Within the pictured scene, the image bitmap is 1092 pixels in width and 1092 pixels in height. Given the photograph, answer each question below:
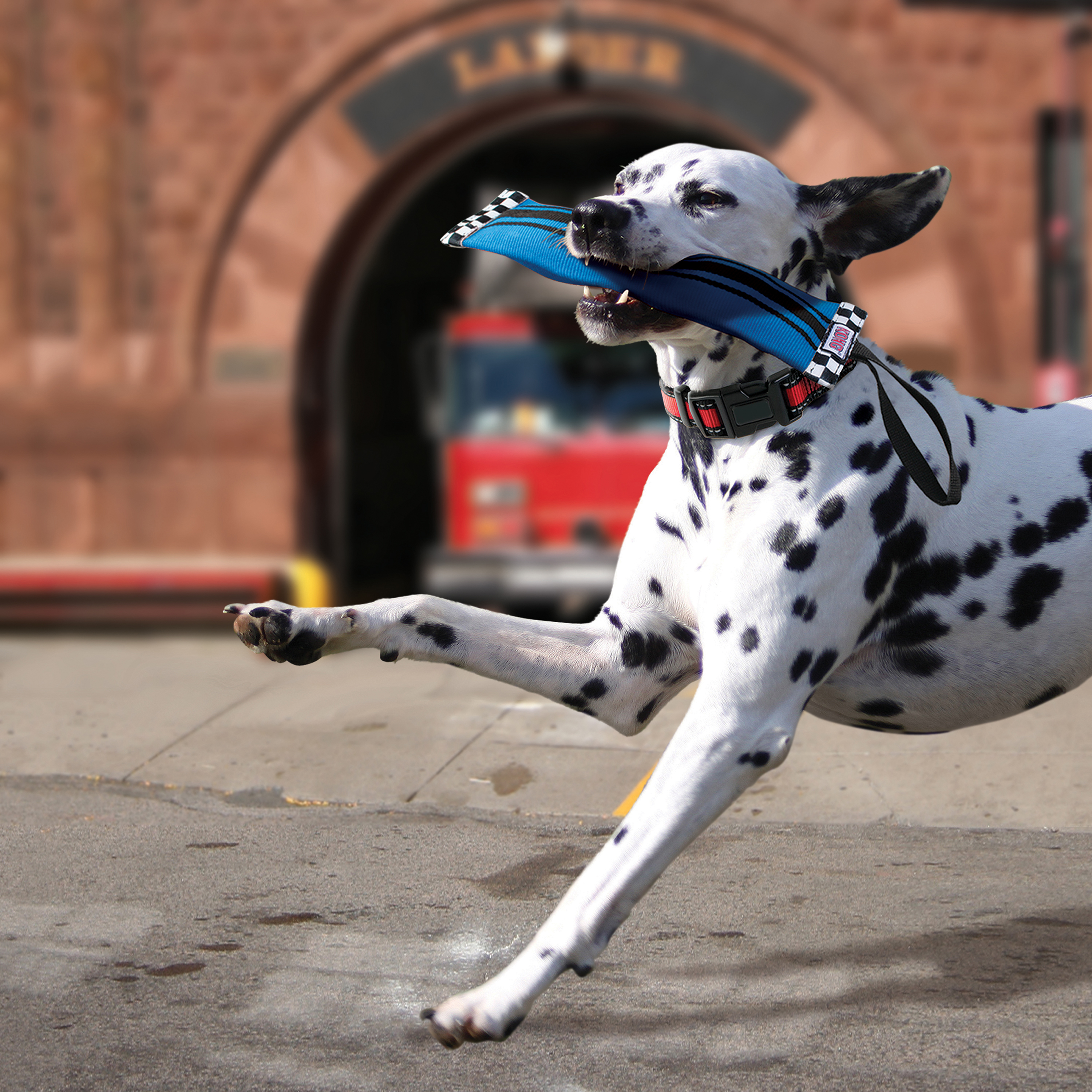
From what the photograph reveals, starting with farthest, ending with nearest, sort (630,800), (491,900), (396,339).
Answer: (396,339)
(630,800)
(491,900)

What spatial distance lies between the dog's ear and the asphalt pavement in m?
1.98

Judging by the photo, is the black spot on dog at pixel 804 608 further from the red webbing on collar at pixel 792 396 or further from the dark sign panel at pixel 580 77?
the dark sign panel at pixel 580 77

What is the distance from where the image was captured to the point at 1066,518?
388 cm

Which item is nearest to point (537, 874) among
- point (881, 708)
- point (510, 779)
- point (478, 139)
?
point (510, 779)

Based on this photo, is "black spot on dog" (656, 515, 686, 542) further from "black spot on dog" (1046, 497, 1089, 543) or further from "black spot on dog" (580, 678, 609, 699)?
"black spot on dog" (1046, 497, 1089, 543)

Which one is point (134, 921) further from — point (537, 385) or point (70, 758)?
point (537, 385)

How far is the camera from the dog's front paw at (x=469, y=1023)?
3350 millimetres

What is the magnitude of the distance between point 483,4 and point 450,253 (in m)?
5.02

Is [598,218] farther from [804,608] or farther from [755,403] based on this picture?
[804,608]

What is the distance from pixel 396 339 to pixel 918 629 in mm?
13080

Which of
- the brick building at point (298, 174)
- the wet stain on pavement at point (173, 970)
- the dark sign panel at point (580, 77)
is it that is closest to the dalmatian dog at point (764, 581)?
the wet stain on pavement at point (173, 970)

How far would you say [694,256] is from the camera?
3.58 m

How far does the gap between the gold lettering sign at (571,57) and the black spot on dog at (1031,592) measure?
864cm

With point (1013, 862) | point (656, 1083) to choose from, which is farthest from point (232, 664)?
point (656, 1083)
